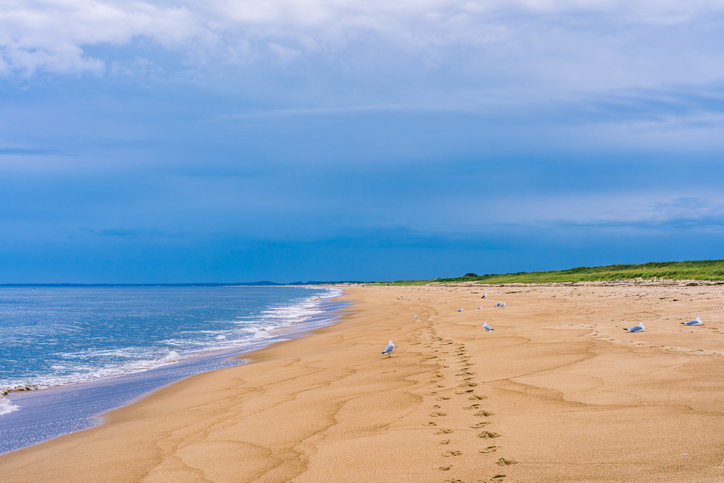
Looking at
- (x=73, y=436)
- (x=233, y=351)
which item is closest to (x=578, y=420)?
(x=73, y=436)

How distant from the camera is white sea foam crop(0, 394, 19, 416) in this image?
9422mm

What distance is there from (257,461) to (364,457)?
1.23 meters

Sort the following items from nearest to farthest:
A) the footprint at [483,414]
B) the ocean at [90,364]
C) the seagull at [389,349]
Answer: the footprint at [483,414] < the ocean at [90,364] < the seagull at [389,349]

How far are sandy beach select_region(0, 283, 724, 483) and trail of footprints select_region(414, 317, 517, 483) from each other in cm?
2

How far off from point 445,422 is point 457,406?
2.24ft

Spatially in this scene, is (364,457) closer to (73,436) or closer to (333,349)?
(73,436)

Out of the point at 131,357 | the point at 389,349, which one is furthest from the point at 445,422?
the point at 131,357

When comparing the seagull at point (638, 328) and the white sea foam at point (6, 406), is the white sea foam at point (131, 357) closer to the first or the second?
the white sea foam at point (6, 406)

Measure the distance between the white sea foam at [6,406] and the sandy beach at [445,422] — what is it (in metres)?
2.71

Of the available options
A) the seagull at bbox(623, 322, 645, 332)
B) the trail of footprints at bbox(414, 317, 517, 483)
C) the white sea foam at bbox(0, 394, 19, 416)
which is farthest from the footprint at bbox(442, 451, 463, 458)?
the white sea foam at bbox(0, 394, 19, 416)

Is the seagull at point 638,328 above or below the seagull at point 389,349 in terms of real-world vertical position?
above

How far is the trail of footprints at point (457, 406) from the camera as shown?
14.9 feet

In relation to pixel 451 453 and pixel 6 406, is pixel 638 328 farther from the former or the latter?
pixel 6 406


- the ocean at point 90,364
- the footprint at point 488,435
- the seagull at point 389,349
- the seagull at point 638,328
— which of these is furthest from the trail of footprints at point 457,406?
the ocean at point 90,364
